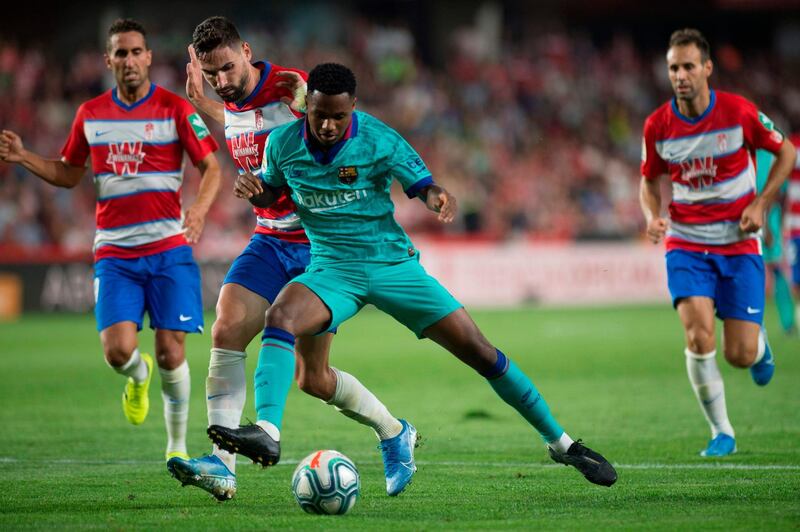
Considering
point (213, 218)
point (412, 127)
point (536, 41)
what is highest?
point (536, 41)

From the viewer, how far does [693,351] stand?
776cm

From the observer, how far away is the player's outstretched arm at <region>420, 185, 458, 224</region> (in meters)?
5.71

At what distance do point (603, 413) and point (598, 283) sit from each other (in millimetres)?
15023

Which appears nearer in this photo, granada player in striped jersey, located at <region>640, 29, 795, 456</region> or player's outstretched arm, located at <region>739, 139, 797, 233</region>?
player's outstretched arm, located at <region>739, 139, 797, 233</region>

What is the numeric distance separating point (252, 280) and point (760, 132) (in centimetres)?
350

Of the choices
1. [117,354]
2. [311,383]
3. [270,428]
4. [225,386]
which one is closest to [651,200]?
[311,383]

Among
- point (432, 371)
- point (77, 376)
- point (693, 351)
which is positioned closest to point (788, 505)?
point (693, 351)

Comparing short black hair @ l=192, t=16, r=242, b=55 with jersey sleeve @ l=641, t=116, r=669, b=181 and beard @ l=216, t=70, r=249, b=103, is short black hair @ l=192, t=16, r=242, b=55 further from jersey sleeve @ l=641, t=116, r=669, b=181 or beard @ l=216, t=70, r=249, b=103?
jersey sleeve @ l=641, t=116, r=669, b=181

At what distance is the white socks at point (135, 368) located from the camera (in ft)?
23.6

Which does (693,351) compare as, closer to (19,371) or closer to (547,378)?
(547,378)

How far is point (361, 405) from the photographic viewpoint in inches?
254

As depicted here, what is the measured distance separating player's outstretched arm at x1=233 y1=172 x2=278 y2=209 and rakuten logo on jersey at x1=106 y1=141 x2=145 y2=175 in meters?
1.32

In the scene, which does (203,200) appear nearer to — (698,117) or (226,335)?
(226,335)

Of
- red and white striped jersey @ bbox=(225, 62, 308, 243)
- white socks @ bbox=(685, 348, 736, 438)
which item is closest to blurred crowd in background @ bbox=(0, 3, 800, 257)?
white socks @ bbox=(685, 348, 736, 438)
